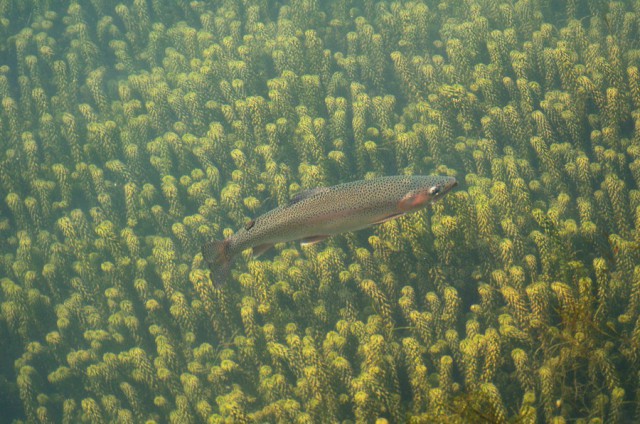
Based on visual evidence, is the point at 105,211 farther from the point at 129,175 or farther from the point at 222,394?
the point at 222,394

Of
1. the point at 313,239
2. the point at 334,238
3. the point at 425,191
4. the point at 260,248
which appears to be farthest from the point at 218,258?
the point at 425,191

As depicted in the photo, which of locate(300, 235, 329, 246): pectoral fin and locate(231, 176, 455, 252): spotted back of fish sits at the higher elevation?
locate(231, 176, 455, 252): spotted back of fish

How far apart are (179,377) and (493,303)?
2.84m

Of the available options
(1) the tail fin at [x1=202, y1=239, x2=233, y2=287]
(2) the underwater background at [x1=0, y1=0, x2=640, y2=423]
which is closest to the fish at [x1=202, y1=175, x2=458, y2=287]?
(1) the tail fin at [x1=202, y1=239, x2=233, y2=287]

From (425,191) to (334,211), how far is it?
28.2 inches

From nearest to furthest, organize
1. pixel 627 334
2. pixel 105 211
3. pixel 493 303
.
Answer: pixel 627 334 → pixel 493 303 → pixel 105 211

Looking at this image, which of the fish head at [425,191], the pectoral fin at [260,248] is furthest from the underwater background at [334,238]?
the fish head at [425,191]

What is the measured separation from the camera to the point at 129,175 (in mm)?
6742

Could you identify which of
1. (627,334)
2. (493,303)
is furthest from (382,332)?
(627,334)

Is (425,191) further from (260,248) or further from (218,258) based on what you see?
(218,258)

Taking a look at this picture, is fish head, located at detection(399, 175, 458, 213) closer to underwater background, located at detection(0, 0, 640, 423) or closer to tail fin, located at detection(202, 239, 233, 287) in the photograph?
underwater background, located at detection(0, 0, 640, 423)

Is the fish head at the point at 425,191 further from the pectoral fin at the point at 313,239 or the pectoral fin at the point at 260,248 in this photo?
the pectoral fin at the point at 260,248

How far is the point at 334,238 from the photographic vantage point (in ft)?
18.2

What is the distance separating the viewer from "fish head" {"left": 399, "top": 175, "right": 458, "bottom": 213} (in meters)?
4.39
